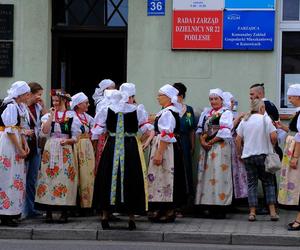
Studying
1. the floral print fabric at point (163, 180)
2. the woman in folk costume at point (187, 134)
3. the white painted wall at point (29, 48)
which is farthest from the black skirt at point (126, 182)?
the white painted wall at point (29, 48)

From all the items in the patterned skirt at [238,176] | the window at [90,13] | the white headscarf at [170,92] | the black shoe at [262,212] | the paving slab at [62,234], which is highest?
the window at [90,13]

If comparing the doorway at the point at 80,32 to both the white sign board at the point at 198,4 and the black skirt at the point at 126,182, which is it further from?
the black skirt at the point at 126,182

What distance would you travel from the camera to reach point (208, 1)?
13.0 metres

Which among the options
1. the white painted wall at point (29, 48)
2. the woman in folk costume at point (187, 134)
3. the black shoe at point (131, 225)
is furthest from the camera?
the white painted wall at point (29, 48)

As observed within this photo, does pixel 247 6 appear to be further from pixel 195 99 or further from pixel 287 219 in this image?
pixel 287 219

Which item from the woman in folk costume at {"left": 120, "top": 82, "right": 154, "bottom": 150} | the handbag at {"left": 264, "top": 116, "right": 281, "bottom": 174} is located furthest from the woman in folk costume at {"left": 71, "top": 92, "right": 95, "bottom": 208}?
the handbag at {"left": 264, "top": 116, "right": 281, "bottom": 174}

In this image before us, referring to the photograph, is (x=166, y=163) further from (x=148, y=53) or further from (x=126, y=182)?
(x=148, y=53)

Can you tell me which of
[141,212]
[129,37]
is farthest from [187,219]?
[129,37]

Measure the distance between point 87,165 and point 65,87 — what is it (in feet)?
11.2

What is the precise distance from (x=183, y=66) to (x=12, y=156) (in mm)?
3725

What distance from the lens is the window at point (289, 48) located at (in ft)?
43.0

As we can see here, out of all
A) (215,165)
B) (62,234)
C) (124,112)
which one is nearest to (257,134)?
(215,165)

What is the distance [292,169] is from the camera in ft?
34.7

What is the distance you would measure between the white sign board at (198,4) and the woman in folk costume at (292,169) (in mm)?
2820
